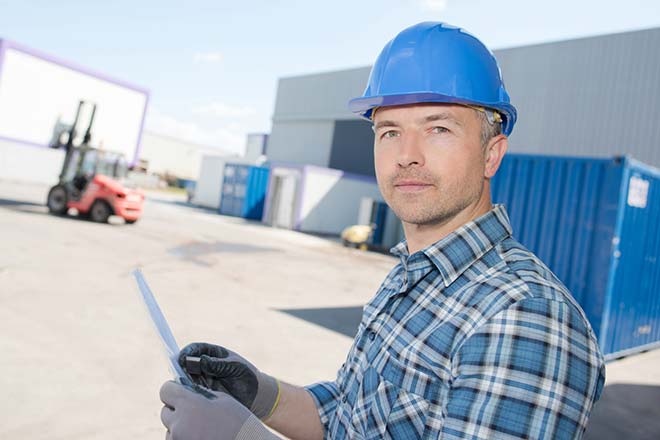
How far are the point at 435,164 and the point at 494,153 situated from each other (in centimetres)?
26

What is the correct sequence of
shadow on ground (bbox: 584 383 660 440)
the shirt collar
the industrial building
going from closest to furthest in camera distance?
the shirt collar → shadow on ground (bbox: 584 383 660 440) → the industrial building

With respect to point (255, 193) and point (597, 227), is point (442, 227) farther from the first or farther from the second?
point (255, 193)

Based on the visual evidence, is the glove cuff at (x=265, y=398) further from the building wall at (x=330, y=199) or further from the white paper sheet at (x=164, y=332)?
the building wall at (x=330, y=199)

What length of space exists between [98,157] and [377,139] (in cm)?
1549

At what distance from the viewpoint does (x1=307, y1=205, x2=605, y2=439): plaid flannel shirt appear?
1.09 m

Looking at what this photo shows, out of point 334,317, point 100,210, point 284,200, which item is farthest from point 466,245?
point 284,200

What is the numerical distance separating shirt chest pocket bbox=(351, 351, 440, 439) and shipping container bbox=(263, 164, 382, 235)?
2182 centimetres

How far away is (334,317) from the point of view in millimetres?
7859

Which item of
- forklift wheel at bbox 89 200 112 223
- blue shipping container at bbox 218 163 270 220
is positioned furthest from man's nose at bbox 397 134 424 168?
blue shipping container at bbox 218 163 270 220

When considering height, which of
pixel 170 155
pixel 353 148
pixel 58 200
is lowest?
pixel 58 200

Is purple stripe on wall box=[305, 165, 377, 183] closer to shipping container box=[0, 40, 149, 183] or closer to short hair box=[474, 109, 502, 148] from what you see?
shipping container box=[0, 40, 149, 183]

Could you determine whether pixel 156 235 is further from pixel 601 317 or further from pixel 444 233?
pixel 444 233

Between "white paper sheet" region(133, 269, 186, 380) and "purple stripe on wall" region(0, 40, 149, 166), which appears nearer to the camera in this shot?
"white paper sheet" region(133, 269, 186, 380)

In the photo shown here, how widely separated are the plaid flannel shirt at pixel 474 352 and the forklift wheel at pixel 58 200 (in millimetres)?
15537
